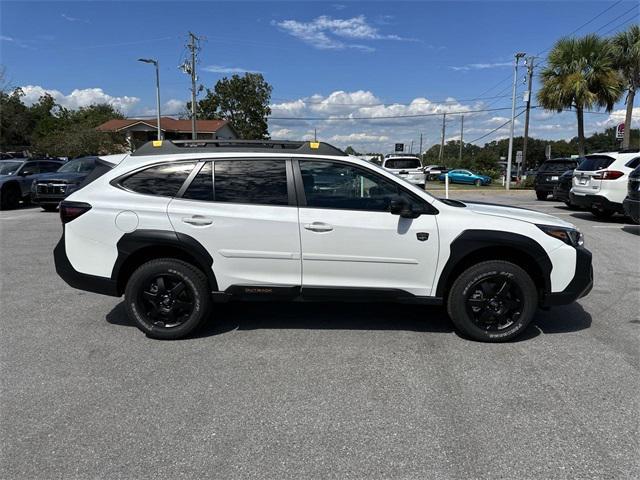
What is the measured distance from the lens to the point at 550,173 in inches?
785

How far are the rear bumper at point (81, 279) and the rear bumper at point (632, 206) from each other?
32.0ft

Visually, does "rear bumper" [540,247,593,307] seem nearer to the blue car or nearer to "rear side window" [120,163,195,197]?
"rear side window" [120,163,195,197]

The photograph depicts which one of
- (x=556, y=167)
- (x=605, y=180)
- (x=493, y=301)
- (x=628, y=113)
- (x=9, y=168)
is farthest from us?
(x=628, y=113)

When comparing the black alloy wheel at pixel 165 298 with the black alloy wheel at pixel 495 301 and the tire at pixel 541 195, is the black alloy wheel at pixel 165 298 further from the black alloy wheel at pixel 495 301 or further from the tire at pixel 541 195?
the tire at pixel 541 195

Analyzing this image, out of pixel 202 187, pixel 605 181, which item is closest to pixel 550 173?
pixel 605 181

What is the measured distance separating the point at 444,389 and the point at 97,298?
4.19m

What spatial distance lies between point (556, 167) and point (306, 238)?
1865cm

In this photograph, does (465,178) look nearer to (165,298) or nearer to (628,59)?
A: (628,59)

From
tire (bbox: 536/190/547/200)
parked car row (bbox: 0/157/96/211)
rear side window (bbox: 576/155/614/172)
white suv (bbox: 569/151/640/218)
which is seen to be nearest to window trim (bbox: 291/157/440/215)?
white suv (bbox: 569/151/640/218)

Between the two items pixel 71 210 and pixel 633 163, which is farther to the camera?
pixel 633 163

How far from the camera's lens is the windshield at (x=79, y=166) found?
52.7 feet

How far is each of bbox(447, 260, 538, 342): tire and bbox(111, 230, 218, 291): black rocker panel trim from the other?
87.1 inches

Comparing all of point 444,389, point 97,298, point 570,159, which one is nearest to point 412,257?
point 444,389

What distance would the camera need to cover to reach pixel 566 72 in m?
25.0
